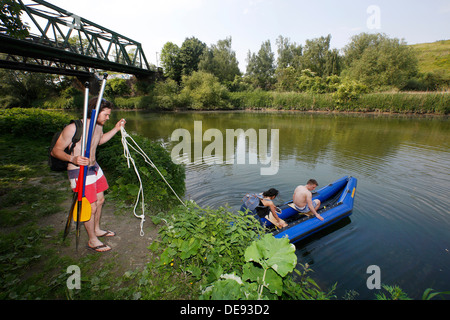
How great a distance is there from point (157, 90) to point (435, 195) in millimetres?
44226

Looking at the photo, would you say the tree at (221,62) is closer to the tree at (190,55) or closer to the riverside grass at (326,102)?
the tree at (190,55)

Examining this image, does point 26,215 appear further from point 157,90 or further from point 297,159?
point 157,90

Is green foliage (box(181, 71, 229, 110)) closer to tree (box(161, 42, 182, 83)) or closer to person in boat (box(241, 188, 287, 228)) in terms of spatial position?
tree (box(161, 42, 182, 83))

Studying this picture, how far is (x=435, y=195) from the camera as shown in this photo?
7004 millimetres

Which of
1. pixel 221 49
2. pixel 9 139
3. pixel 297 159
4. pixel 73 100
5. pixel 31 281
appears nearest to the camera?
pixel 31 281

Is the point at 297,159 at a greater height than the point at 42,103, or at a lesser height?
lesser

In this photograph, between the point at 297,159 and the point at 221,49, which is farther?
the point at 221,49

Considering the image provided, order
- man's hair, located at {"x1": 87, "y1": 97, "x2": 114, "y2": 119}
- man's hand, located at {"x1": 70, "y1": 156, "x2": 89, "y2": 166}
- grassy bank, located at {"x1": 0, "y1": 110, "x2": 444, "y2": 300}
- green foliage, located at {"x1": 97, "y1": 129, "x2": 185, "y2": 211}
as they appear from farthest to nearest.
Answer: green foliage, located at {"x1": 97, "y1": 129, "x2": 185, "y2": 211} → man's hair, located at {"x1": 87, "y1": 97, "x2": 114, "y2": 119} → man's hand, located at {"x1": 70, "y1": 156, "x2": 89, "y2": 166} → grassy bank, located at {"x1": 0, "y1": 110, "x2": 444, "y2": 300}

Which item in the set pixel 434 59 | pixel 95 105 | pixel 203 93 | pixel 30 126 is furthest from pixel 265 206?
pixel 434 59

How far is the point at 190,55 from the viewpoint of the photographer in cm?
4825

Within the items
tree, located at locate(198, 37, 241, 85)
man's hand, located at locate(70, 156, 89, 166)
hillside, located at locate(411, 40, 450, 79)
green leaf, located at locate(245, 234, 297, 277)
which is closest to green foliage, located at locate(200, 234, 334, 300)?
green leaf, located at locate(245, 234, 297, 277)

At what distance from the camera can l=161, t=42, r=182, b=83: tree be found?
159 ft

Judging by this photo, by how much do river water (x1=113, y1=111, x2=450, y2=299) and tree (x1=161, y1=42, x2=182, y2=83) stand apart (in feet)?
125
